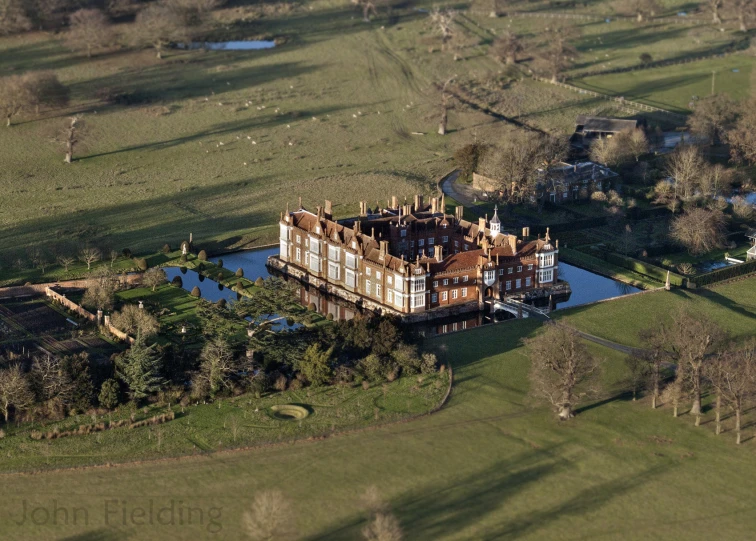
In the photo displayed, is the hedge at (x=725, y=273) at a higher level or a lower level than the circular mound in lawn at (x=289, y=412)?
lower

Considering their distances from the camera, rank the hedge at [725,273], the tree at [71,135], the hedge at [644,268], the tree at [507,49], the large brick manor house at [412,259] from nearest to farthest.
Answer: the large brick manor house at [412,259] → the hedge at [644,268] → the hedge at [725,273] → the tree at [71,135] → the tree at [507,49]

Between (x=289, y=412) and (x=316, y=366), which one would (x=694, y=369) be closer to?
(x=316, y=366)

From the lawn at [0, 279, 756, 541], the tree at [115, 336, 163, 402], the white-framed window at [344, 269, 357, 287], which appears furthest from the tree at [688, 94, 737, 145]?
the tree at [115, 336, 163, 402]

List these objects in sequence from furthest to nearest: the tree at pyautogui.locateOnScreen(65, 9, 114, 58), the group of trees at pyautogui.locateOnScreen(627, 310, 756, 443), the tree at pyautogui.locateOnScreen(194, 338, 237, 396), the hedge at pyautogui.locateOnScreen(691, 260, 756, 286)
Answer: the tree at pyautogui.locateOnScreen(65, 9, 114, 58), the hedge at pyautogui.locateOnScreen(691, 260, 756, 286), the tree at pyautogui.locateOnScreen(194, 338, 237, 396), the group of trees at pyautogui.locateOnScreen(627, 310, 756, 443)

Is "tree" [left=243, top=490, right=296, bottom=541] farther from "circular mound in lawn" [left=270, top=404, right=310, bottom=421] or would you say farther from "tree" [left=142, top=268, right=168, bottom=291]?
"tree" [left=142, top=268, right=168, bottom=291]

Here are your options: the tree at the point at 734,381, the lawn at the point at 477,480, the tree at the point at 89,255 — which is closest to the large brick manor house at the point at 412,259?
the tree at the point at 89,255

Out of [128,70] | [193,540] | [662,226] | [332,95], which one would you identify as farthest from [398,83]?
[193,540]

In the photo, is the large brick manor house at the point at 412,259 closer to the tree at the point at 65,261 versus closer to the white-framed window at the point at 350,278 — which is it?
the white-framed window at the point at 350,278
